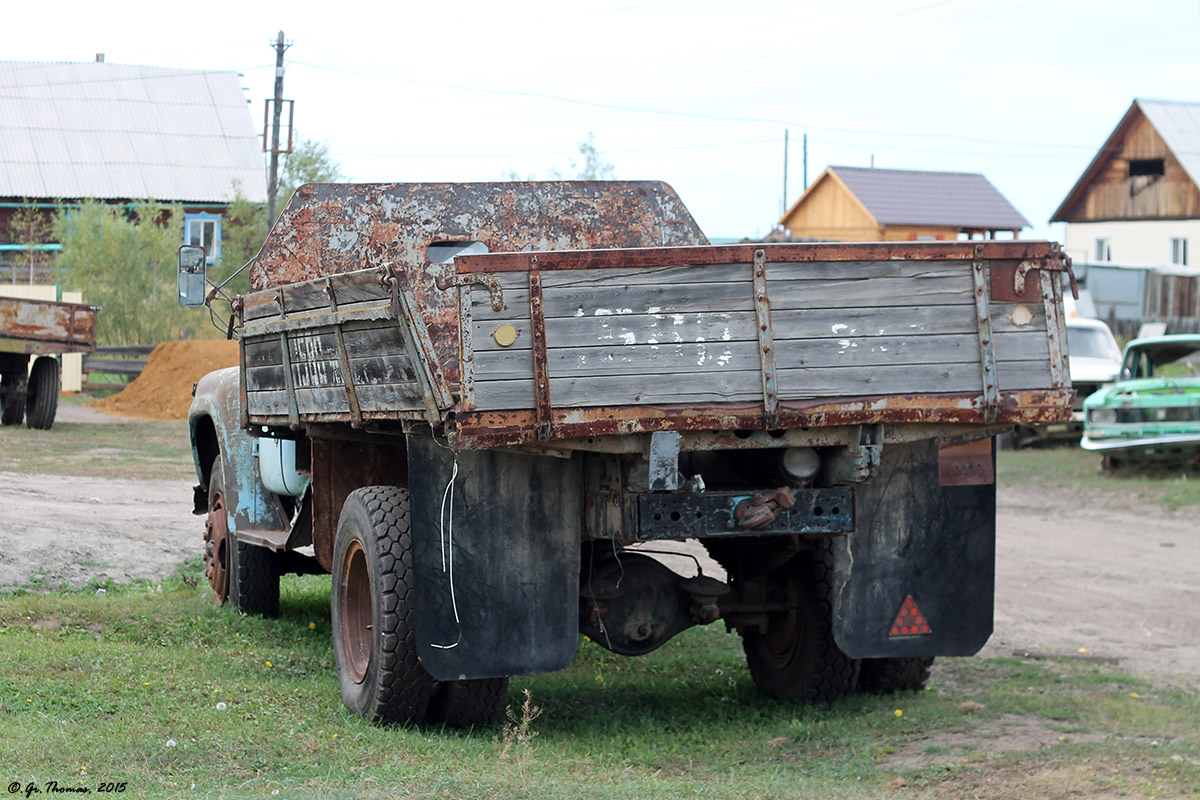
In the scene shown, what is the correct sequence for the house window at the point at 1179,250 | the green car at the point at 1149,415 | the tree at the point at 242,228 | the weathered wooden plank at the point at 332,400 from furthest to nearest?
the house window at the point at 1179,250, the tree at the point at 242,228, the green car at the point at 1149,415, the weathered wooden plank at the point at 332,400

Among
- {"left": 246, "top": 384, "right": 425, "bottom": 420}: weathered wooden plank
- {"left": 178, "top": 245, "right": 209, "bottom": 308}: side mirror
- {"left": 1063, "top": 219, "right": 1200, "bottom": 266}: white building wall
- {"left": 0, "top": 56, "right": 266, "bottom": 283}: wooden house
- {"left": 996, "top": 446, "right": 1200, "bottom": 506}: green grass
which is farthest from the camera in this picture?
{"left": 1063, "top": 219, "right": 1200, "bottom": 266}: white building wall

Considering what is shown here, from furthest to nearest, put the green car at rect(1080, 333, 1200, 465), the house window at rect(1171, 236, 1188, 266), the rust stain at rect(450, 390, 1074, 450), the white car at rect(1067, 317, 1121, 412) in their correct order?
the house window at rect(1171, 236, 1188, 266) < the white car at rect(1067, 317, 1121, 412) < the green car at rect(1080, 333, 1200, 465) < the rust stain at rect(450, 390, 1074, 450)

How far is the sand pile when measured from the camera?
87.2 ft

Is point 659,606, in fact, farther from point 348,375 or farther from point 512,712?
point 348,375

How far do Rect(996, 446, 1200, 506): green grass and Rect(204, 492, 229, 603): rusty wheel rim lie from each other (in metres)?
8.47

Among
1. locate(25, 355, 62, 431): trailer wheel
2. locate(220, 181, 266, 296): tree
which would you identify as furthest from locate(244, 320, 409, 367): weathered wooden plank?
locate(220, 181, 266, 296): tree

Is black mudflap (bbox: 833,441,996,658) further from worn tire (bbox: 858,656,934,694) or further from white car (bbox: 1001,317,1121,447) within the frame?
white car (bbox: 1001,317,1121,447)

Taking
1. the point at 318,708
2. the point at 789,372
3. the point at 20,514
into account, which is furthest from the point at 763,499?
the point at 20,514

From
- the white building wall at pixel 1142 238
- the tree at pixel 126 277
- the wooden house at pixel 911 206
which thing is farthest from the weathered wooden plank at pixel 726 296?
the white building wall at pixel 1142 238

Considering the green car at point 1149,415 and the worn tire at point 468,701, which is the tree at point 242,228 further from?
the worn tire at point 468,701

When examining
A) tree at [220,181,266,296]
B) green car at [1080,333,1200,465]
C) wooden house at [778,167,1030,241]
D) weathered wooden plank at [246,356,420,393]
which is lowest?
green car at [1080,333,1200,465]

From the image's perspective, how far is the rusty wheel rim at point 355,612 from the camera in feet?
19.8

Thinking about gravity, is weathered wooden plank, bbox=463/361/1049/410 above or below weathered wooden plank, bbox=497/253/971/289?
below

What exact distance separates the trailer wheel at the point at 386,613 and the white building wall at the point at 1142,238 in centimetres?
4215
